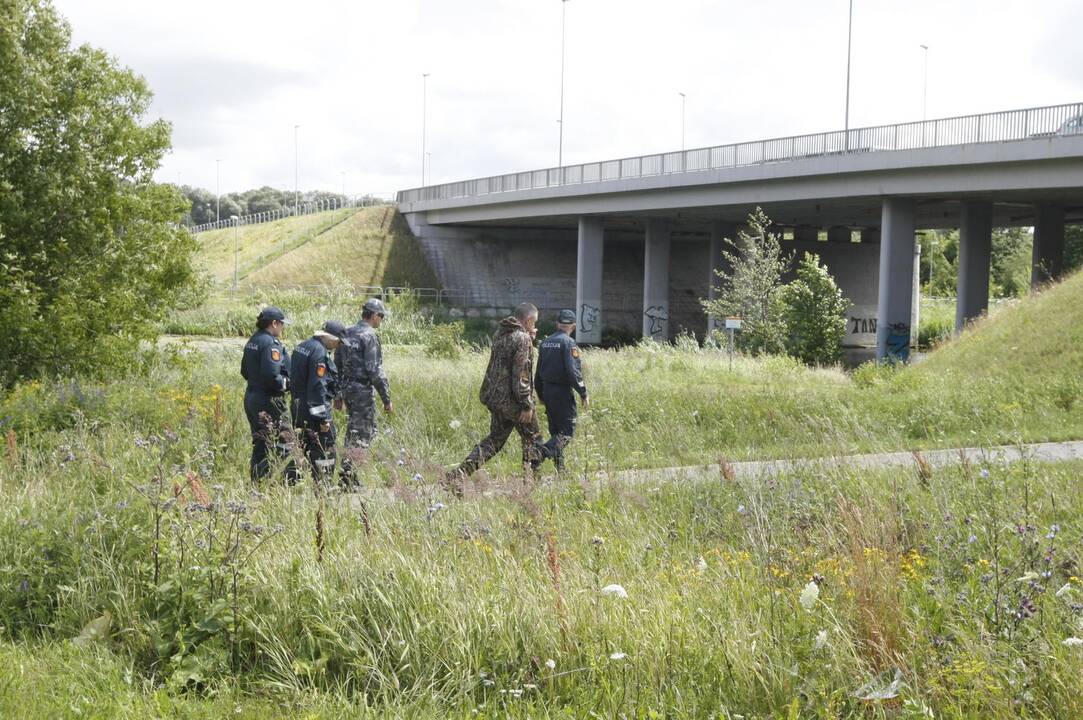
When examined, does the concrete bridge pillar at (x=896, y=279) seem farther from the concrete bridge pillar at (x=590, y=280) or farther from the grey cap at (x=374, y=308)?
the grey cap at (x=374, y=308)

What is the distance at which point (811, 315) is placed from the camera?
35719 mm

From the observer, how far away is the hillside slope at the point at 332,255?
60.2 m

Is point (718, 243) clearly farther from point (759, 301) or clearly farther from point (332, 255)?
point (332, 255)

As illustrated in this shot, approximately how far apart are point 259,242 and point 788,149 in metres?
43.1

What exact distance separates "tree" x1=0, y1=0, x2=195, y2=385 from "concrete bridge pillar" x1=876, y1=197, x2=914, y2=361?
2612 centimetres

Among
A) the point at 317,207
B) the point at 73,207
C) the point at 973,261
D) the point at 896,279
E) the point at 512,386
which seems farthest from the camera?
the point at 317,207

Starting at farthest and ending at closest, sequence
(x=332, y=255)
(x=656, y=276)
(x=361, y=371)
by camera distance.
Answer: (x=332, y=255) < (x=656, y=276) < (x=361, y=371)

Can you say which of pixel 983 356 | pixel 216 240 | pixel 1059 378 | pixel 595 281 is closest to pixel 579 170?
pixel 595 281

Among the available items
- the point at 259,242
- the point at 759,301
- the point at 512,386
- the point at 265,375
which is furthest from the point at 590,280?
the point at 265,375

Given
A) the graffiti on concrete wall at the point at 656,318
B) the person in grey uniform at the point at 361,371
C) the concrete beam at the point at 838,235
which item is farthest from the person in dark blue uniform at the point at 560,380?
the concrete beam at the point at 838,235

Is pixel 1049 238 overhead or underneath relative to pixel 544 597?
overhead

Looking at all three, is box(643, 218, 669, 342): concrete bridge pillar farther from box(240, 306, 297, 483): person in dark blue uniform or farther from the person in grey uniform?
box(240, 306, 297, 483): person in dark blue uniform

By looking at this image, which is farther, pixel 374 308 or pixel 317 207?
pixel 317 207

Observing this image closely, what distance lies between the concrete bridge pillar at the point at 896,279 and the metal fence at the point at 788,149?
2.62 m
